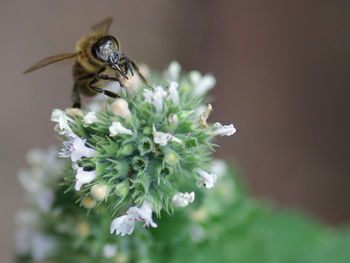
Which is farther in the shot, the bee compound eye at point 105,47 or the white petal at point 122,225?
the bee compound eye at point 105,47

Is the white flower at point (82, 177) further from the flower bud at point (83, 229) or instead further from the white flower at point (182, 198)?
the flower bud at point (83, 229)

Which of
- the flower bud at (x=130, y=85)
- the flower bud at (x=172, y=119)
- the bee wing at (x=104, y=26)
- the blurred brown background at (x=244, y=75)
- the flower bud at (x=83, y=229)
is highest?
the blurred brown background at (x=244, y=75)

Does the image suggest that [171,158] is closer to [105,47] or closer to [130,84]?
[130,84]

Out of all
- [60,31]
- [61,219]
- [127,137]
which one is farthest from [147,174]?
[60,31]

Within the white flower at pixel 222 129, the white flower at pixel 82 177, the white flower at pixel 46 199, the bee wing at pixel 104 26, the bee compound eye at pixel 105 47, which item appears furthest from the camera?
the bee wing at pixel 104 26

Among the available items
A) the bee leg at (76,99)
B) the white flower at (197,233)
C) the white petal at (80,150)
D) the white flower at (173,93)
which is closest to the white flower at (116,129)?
the white petal at (80,150)
